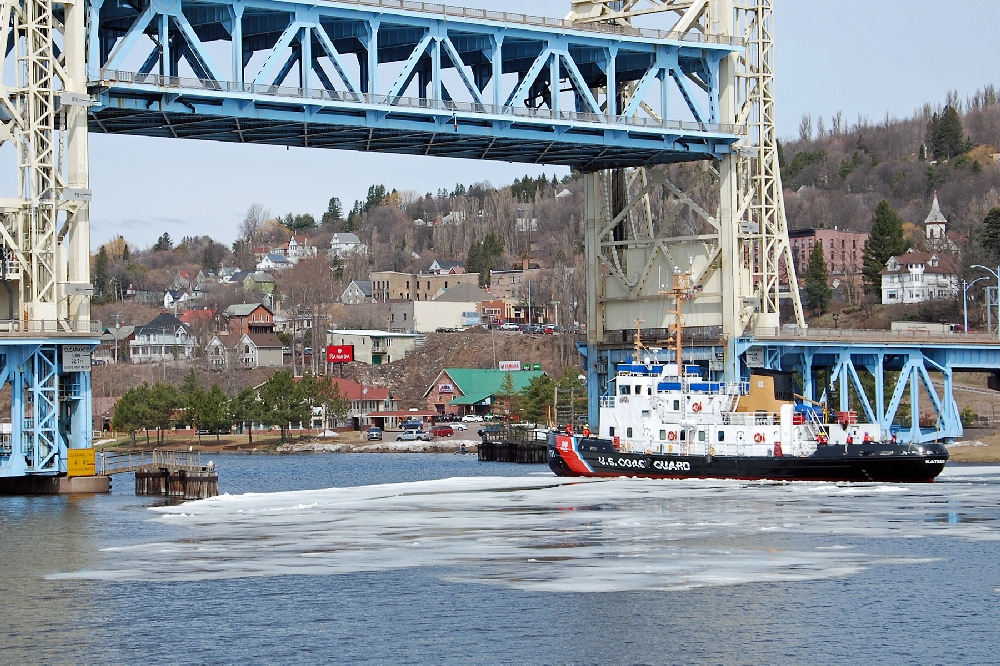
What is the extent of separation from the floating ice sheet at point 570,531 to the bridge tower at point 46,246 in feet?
23.1

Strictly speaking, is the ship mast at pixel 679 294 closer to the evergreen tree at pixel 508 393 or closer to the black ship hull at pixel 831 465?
the black ship hull at pixel 831 465

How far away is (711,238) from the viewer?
76750 mm

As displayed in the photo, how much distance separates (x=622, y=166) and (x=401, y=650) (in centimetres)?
4985

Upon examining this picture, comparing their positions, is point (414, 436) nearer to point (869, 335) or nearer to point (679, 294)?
point (869, 335)

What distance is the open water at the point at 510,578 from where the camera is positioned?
30.4m

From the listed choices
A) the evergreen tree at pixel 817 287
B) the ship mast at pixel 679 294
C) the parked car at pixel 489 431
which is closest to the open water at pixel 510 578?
the ship mast at pixel 679 294

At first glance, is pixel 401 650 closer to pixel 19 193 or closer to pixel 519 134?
pixel 19 193

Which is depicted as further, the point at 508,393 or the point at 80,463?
the point at 508,393

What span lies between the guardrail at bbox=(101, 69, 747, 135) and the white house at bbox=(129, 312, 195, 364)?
127369 mm

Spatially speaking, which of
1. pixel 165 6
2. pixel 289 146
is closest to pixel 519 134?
pixel 289 146

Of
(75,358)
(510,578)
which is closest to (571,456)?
(75,358)

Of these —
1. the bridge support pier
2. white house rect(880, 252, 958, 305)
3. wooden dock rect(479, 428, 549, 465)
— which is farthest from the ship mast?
white house rect(880, 252, 958, 305)

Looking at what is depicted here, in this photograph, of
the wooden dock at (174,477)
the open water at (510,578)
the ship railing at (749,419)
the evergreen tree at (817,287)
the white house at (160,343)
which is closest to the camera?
the open water at (510,578)

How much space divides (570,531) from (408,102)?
82.7 feet
